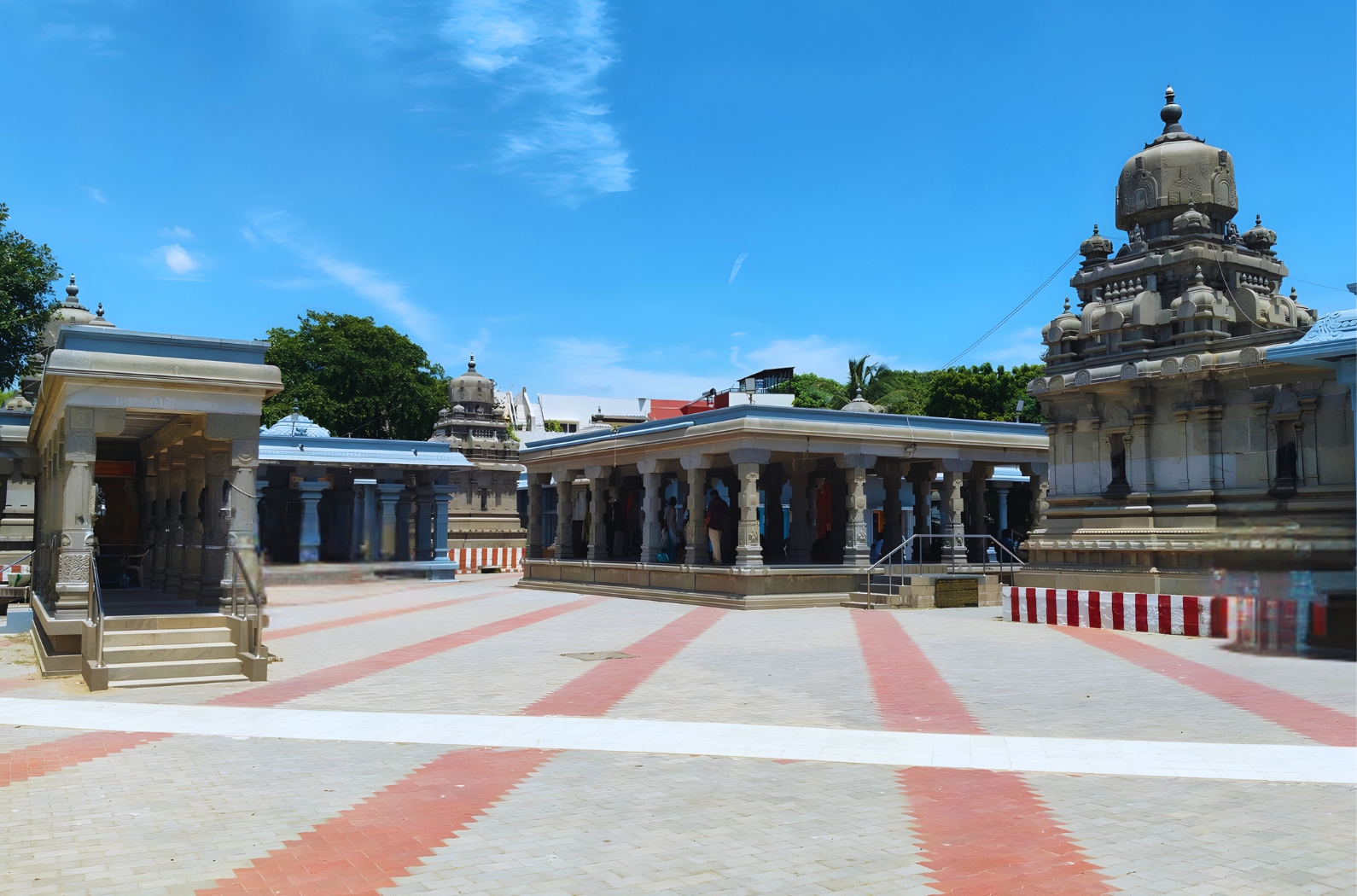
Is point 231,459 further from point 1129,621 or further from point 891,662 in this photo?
point 1129,621

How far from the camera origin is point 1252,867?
5.92m

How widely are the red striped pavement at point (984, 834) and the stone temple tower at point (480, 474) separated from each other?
4381 cm

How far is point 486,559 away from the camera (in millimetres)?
46188

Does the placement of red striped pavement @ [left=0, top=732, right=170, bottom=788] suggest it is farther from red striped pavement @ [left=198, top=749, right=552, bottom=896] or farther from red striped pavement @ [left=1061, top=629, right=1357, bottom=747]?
red striped pavement @ [left=1061, top=629, right=1357, bottom=747]

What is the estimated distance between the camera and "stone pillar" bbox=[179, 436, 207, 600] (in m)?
18.6

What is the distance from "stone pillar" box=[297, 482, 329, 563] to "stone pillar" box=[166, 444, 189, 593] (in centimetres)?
1123

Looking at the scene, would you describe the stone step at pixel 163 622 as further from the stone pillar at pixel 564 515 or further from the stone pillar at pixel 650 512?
the stone pillar at pixel 564 515

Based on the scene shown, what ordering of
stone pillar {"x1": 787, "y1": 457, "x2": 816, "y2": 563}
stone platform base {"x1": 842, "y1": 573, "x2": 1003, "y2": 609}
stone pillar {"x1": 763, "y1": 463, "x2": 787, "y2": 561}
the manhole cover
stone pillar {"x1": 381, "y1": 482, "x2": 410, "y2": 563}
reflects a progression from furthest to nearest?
stone pillar {"x1": 381, "y1": 482, "x2": 410, "y2": 563}
stone pillar {"x1": 763, "y1": 463, "x2": 787, "y2": 561}
stone pillar {"x1": 787, "y1": 457, "x2": 816, "y2": 563}
stone platform base {"x1": 842, "y1": 573, "x2": 1003, "y2": 609}
the manhole cover

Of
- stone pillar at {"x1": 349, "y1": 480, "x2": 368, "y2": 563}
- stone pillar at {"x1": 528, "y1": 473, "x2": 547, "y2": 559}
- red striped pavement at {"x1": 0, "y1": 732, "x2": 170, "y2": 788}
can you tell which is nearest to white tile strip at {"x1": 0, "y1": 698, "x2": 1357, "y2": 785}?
red striped pavement at {"x1": 0, "y1": 732, "x2": 170, "y2": 788}

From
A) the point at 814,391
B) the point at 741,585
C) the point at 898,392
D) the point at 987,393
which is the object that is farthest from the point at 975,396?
the point at 741,585

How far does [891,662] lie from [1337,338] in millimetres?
8119

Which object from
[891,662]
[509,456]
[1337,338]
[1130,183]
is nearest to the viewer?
[1337,338]

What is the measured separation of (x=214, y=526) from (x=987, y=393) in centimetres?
4289

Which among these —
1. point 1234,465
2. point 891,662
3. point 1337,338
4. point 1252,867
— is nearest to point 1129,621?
point 1234,465
